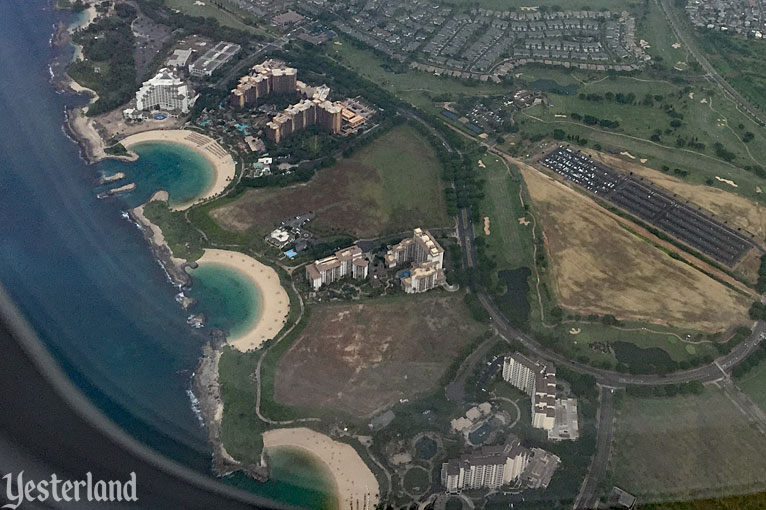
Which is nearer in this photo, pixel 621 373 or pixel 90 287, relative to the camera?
pixel 621 373

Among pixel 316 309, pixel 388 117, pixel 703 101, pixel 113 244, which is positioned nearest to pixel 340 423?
pixel 316 309

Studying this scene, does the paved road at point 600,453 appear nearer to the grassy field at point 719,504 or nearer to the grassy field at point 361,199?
the grassy field at point 719,504

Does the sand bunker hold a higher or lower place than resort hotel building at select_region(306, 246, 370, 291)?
higher

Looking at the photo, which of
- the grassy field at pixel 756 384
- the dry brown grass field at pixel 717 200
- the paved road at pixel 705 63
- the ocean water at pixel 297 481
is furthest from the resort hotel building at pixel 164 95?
the paved road at pixel 705 63

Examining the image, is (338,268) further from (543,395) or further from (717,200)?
(717,200)

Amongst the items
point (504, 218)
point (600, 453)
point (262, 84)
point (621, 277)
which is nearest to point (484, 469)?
point (600, 453)

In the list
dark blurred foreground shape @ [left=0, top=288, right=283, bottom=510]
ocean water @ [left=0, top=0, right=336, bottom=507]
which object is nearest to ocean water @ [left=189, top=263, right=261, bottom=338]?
ocean water @ [left=0, top=0, right=336, bottom=507]

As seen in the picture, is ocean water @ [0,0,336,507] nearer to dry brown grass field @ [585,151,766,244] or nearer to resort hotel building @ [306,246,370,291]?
resort hotel building @ [306,246,370,291]
